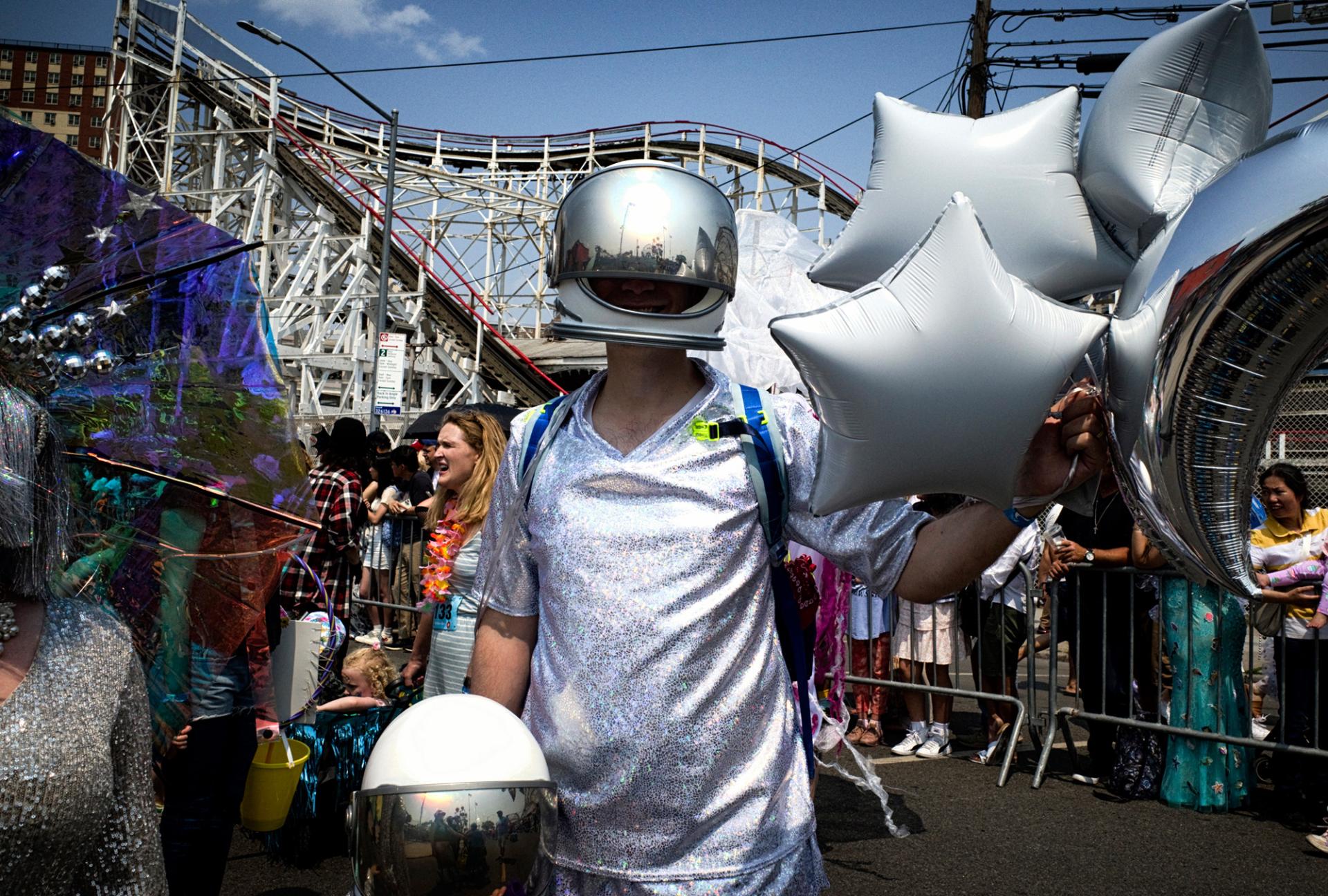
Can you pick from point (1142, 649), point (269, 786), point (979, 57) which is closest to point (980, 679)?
point (1142, 649)

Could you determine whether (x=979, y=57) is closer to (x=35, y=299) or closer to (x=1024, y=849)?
(x=1024, y=849)

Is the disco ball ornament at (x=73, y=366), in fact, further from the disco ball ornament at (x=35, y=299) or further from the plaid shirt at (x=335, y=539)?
the plaid shirt at (x=335, y=539)

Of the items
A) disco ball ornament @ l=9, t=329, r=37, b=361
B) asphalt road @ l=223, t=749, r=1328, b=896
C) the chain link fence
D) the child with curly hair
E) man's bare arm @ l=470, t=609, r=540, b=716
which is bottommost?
asphalt road @ l=223, t=749, r=1328, b=896

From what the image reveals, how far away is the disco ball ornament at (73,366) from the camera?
1948mm

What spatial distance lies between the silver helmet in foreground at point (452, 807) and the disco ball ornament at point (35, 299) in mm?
963

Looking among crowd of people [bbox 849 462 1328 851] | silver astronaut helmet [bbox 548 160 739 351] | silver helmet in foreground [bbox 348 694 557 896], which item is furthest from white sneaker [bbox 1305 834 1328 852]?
silver helmet in foreground [bbox 348 694 557 896]

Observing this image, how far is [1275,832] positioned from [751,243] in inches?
167

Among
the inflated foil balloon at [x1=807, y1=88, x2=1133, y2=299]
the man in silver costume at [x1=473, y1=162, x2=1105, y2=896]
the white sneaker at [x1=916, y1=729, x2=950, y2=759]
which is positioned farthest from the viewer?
the white sneaker at [x1=916, y1=729, x2=950, y2=759]

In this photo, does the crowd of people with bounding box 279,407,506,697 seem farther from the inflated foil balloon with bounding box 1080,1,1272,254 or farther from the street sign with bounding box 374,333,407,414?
the street sign with bounding box 374,333,407,414

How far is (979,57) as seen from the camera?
13898 millimetres

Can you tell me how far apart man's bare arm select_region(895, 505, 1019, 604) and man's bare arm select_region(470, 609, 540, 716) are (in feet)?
2.24

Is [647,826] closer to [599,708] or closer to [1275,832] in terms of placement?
[599,708]

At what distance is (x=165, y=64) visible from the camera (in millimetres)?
22391

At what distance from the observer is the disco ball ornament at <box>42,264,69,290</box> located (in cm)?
191
